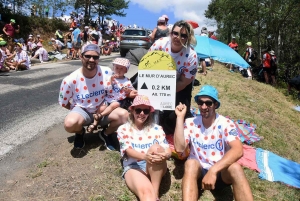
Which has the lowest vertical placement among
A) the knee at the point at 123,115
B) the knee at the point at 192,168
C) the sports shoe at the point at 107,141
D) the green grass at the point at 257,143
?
the green grass at the point at 257,143

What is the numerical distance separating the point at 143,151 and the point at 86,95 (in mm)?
→ 1286

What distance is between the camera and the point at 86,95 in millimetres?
4277

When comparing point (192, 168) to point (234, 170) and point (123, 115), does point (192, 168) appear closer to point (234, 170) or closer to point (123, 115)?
point (234, 170)

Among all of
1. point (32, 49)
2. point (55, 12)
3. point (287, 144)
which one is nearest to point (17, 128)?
point (287, 144)

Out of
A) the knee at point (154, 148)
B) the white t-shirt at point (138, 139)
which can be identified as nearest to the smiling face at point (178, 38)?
the white t-shirt at point (138, 139)

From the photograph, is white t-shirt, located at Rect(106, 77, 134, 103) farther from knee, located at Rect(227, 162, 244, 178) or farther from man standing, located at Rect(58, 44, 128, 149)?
knee, located at Rect(227, 162, 244, 178)

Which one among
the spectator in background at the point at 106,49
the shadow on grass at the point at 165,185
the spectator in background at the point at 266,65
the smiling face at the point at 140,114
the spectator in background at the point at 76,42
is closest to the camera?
the smiling face at the point at 140,114

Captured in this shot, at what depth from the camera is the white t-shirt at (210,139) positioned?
348 cm

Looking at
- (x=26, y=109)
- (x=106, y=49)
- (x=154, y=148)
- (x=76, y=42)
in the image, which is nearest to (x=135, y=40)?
(x=106, y=49)

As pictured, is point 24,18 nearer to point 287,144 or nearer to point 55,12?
point 55,12

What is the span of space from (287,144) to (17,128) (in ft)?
18.5

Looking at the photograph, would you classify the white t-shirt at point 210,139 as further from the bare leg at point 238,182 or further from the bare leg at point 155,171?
the bare leg at point 155,171

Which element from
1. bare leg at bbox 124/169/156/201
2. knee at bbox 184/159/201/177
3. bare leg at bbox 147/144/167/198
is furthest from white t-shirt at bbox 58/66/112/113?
knee at bbox 184/159/201/177

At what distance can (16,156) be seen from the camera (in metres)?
4.30
